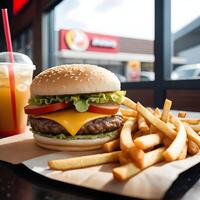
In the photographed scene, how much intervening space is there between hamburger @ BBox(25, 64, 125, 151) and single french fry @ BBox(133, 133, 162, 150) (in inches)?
14.1

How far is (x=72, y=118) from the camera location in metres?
1.46

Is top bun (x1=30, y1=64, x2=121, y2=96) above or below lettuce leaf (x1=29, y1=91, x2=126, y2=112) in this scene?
above

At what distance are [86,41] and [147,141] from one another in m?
11.1

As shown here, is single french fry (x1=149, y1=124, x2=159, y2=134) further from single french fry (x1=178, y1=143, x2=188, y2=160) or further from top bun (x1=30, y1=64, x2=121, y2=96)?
top bun (x1=30, y1=64, x2=121, y2=96)

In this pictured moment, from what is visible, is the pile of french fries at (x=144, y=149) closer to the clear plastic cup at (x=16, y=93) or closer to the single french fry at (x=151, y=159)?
the single french fry at (x=151, y=159)

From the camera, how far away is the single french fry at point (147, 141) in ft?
3.54

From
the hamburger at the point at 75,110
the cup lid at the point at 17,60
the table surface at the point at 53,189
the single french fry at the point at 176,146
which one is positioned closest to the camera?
the table surface at the point at 53,189

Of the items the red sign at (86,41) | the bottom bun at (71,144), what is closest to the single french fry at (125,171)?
the bottom bun at (71,144)

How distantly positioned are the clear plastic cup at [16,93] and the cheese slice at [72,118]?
0.49 metres

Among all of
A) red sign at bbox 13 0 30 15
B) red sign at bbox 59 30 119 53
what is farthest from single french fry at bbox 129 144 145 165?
red sign at bbox 59 30 119 53

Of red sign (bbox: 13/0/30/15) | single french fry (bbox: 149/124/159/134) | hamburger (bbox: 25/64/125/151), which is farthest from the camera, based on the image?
red sign (bbox: 13/0/30/15)

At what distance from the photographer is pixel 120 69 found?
11.2 metres

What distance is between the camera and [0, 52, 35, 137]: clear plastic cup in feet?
6.23

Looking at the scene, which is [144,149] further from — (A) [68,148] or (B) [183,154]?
(A) [68,148]
